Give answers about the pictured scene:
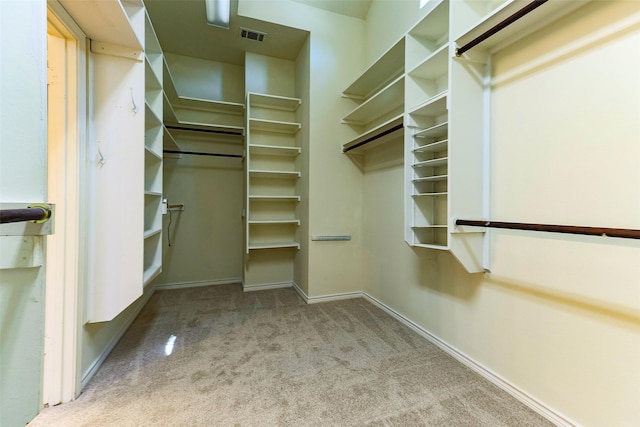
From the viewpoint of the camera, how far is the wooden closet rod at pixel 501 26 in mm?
1312

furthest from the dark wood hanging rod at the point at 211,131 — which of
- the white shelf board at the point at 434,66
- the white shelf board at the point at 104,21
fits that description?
the white shelf board at the point at 434,66

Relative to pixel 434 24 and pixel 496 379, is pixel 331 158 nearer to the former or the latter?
pixel 434 24

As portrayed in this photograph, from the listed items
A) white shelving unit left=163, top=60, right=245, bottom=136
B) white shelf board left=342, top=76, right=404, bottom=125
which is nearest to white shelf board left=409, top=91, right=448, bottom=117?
white shelf board left=342, top=76, right=404, bottom=125

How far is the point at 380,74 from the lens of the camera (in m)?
2.76

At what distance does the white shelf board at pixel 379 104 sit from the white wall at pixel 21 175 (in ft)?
7.20

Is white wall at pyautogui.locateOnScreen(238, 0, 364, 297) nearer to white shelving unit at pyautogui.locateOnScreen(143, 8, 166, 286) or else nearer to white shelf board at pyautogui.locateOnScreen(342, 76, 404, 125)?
white shelf board at pyautogui.locateOnScreen(342, 76, 404, 125)

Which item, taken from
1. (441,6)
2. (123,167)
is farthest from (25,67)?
(441,6)

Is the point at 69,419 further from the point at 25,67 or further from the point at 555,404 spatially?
the point at 555,404

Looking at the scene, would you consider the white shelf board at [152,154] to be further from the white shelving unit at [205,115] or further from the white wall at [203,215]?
the white wall at [203,215]

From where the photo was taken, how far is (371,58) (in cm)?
318

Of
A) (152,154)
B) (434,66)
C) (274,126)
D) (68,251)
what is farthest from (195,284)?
(434,66)

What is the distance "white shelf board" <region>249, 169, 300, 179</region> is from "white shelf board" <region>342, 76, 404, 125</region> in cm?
98

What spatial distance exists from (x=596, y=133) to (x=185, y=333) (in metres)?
3.21

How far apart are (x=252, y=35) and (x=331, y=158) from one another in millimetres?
1821
